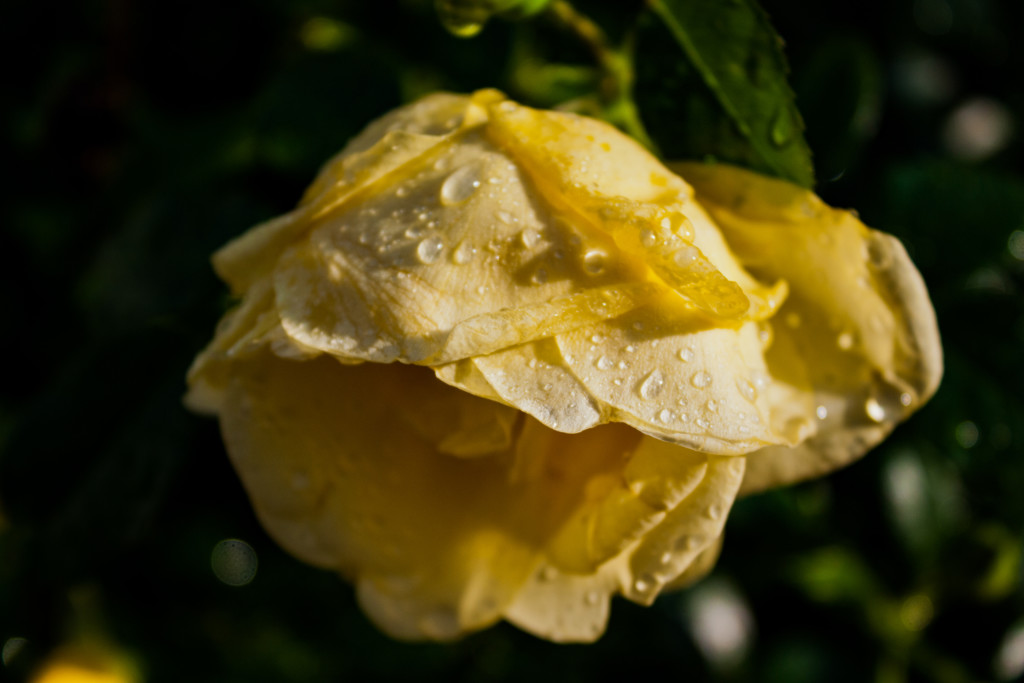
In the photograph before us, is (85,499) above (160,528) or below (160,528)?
above

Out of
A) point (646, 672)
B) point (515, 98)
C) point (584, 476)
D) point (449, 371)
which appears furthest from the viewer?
point (646, 672)

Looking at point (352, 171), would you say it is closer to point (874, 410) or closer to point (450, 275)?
point (450, 275)

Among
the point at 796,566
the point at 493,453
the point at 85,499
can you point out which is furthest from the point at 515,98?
the point at 796,566

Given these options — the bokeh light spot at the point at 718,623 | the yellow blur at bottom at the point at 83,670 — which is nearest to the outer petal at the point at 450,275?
the bokeh light spot at the point at 718,623

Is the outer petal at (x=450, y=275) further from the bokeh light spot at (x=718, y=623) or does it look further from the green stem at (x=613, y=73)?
the bokeh light spot at (x=718, y=623)

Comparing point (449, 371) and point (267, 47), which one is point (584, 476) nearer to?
point (449, 371)

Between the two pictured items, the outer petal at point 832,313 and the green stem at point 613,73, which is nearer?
the outer petal at point 832,313
